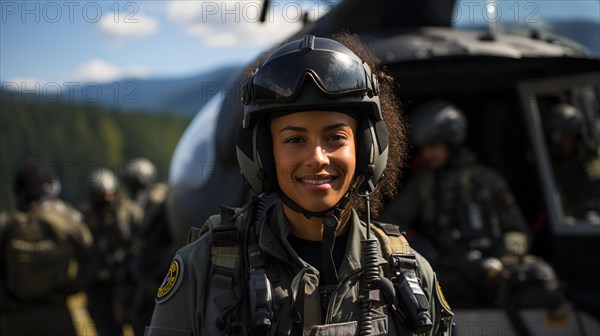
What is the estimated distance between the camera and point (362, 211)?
257cm

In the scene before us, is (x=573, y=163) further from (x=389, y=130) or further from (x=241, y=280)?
(x=241, y=280)

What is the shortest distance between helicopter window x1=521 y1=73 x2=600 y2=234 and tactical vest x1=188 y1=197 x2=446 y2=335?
158 inches

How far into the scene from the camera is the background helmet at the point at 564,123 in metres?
6.10

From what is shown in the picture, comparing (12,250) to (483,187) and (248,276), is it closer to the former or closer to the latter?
(483,187)

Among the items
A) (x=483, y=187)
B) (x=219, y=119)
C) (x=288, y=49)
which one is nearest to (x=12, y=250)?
(x=219, y=119)

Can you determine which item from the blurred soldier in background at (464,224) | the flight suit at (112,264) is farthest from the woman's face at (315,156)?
the flight suit at (112,264)

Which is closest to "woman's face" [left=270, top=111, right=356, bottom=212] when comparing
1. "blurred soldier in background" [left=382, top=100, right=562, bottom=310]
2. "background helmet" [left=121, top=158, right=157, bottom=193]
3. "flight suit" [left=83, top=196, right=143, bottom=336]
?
"blurred soldier in background" [left=382, top=100, right=562, bottom=310]

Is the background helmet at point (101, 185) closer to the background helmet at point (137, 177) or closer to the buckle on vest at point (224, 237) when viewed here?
the background helmet at point (137, 177)

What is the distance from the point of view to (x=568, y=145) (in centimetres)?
621

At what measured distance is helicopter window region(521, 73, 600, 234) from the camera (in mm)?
6012

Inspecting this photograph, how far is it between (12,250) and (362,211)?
4696 mm

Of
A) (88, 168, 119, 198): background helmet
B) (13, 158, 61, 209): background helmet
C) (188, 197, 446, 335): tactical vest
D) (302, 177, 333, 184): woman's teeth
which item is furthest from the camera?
(88, 168, 119, 198): background helmet

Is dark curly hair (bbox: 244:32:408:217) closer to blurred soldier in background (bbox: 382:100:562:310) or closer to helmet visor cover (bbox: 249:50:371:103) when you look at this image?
helmet visor cover (bbox: 249:50:371:103)

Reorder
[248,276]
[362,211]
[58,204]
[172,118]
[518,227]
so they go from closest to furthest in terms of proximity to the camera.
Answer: [248,276], [362,211], [518,227], [58,204], [172,118]
